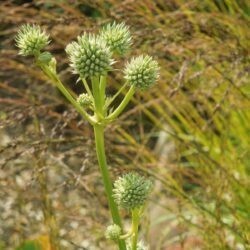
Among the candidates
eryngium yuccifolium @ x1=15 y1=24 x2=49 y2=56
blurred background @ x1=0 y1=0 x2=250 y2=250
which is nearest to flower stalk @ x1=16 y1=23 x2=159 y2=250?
eryngium yuccifolium @ x1=15 y1=24 x2=49 y2=56

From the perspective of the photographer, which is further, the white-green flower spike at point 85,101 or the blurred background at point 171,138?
the blurred background at point 171,138

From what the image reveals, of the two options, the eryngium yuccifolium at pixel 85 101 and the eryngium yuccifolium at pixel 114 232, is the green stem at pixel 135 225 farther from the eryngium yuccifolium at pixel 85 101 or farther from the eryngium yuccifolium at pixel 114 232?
the eryngium yuccifolium at pixel 85 101

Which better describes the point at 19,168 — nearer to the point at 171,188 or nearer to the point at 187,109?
the point at 187,109

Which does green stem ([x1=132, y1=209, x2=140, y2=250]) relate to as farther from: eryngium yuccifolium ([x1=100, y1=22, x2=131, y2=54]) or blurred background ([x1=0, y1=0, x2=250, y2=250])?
blurred background ([x1=0, y1=0, x2=250, y2=250])

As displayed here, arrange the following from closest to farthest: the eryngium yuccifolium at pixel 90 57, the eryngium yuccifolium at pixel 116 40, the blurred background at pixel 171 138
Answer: the eryngium yuccifolium at pixel 90 57 < the eryngium yuccifolium at pixel 116 40 < the blurred background at pixel 171 138

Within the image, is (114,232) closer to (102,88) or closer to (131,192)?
(131,192)

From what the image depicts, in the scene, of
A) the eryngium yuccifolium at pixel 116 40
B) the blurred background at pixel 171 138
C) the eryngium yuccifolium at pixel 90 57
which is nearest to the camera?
the eryngium yuccifolium at pixel 90 57

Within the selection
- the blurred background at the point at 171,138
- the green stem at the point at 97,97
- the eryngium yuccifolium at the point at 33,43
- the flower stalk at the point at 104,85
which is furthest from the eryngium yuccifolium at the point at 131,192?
the blurred background at the point at 171,138
